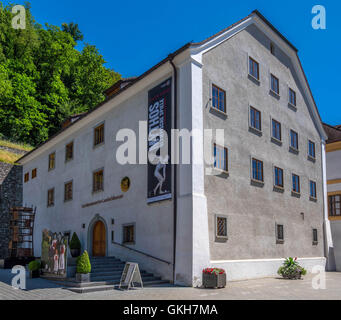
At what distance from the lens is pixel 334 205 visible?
29.2 metres

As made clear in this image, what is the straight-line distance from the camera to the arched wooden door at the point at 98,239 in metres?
22.1

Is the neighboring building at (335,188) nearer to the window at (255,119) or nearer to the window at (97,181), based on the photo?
the window at (255,119)

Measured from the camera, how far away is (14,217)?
2795 centimetres

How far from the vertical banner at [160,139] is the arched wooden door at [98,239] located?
4938 millimetres

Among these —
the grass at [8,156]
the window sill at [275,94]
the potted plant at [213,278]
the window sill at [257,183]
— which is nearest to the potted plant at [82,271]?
the potted plant at [213,278]

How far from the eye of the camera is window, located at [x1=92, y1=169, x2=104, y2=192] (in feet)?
75.9

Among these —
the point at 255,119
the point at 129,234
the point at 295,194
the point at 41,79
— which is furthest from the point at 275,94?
the point at 41,79

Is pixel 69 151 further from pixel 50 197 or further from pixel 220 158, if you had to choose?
pixel 220 158

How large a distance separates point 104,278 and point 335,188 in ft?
65.5

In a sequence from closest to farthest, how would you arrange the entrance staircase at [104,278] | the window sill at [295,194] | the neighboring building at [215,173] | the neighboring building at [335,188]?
the entrance staircase at [104,278], the neighboring building at [215,173], the window sill at [295,194], the neighboring building at [335,188]

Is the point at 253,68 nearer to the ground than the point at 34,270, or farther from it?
farther from it

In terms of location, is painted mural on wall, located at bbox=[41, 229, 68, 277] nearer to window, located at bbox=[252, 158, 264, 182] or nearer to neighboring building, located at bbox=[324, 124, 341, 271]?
window, located at bbox=[252, 158, 264, 182]

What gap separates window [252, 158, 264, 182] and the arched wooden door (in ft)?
28.6
